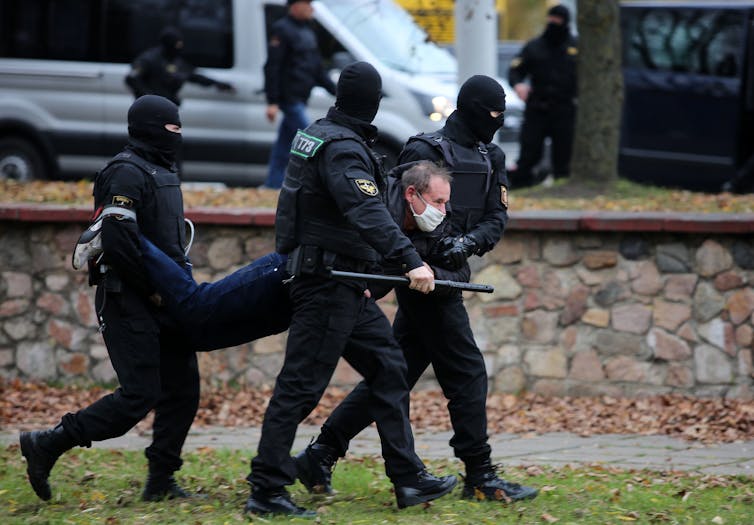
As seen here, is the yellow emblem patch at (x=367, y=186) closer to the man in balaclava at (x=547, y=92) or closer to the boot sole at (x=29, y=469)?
the boot sole at (x=29, y=469)

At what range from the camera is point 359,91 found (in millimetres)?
5551

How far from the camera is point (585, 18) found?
36.7ft

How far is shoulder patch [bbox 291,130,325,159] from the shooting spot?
5461mm

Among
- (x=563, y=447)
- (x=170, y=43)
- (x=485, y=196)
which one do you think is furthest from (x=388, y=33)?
(x=485, y=196)

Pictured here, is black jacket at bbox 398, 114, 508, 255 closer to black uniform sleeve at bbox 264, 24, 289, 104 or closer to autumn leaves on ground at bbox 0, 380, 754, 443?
autumn leaves on ground at bbox 0, 380, 754, 443

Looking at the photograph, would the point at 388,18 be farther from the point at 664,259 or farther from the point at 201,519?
the point at 201,519

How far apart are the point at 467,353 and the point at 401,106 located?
6.65 m

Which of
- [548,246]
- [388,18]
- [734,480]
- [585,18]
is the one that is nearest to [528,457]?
[734,480]

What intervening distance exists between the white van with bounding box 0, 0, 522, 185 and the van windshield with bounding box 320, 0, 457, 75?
1 centimetres

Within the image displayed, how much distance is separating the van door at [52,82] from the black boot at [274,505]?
8.40 m

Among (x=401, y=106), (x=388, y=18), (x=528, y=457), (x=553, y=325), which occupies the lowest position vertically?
(x=528, y=457)

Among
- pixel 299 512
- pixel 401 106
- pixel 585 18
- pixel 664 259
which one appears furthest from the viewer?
pixel 401 106

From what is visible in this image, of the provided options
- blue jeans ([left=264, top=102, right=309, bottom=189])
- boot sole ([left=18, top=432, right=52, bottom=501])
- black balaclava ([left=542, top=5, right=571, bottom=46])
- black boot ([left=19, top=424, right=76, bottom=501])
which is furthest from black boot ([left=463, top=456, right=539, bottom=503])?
black balaclava ([left=542, top=5, right=571, bottom=46])

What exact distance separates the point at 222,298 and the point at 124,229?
507mm
